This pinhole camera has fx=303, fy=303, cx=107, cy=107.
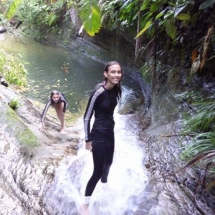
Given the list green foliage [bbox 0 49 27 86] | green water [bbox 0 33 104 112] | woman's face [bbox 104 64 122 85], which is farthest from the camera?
green water [bbox 0 33 104 112]

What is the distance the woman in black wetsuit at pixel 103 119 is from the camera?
3.41 m

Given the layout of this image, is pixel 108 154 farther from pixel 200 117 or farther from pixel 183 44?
pixel 183 44

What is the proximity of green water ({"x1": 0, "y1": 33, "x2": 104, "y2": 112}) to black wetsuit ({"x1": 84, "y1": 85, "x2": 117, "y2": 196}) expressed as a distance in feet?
17.5

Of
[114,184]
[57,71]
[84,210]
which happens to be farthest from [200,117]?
[57,71]

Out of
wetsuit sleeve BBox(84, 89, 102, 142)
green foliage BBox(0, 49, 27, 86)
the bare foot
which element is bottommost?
the bare foot

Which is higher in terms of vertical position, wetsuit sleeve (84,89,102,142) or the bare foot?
wetsuit sleeve (84,89,102,142)

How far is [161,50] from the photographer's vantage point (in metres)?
7.46

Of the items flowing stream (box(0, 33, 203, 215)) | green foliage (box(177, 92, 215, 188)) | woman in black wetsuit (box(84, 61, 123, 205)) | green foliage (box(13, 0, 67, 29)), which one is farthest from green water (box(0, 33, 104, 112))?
woman in black wetsuit (box(84, 61, 123, 205))

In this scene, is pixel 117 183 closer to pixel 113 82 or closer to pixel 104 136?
pixel 104 136

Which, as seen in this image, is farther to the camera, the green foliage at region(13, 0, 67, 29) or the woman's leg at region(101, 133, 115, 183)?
the green foliage at region(13, 0, 67, 29)

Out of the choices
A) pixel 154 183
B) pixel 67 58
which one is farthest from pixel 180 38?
pixel 67 58

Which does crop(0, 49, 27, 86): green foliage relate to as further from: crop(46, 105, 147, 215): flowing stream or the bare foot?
the bare foot

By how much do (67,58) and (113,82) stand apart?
41.7 ft

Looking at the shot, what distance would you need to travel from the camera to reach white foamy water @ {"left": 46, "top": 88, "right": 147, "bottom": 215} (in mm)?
3834
